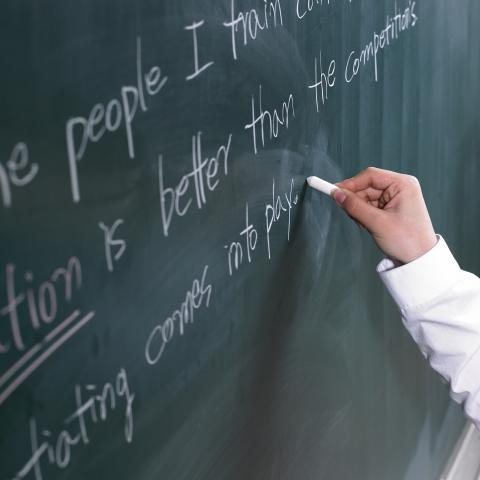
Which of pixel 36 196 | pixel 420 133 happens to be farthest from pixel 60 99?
pixel 420 133

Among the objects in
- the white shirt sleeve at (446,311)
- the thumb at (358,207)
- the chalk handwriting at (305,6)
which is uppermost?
Result: the chalk handwriting at (305,6)

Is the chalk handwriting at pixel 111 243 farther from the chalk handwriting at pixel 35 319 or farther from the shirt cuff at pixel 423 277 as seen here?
the shirt cuff at pixel 423 277

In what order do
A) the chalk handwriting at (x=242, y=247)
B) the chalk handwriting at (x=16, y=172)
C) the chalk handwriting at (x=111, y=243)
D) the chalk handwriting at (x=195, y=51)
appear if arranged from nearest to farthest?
the chalk handwriting at (x=16, y=172) → the chalk handwriting at (x=111, y=243) → the chalk handwriting at (x=195, y=51) → the chalk handwriting at (x=242, y=247)

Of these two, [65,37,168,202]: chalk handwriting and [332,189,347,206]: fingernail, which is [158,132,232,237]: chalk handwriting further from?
Result: [332,189,347,206]: fingernail

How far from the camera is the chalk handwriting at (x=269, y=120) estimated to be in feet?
3.08

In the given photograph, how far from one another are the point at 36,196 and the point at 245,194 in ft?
1.25

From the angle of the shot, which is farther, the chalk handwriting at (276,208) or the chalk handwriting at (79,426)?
the chalk handwriting at (276,208)

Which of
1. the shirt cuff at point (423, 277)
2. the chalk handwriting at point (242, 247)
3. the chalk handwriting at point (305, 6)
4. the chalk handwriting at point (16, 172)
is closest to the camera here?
the chalk handwriting at point (16, 172)

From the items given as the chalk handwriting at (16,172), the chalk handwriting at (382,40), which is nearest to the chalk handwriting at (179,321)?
the chalk handwriting at (16,172)

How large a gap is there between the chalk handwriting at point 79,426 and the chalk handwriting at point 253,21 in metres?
0.39

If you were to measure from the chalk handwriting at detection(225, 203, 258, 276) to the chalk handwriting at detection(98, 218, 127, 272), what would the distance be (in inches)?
8.8

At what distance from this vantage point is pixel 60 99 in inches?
23.7

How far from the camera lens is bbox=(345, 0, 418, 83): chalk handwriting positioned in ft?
4.03

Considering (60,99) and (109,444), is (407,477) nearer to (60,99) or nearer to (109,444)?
(109,444)
